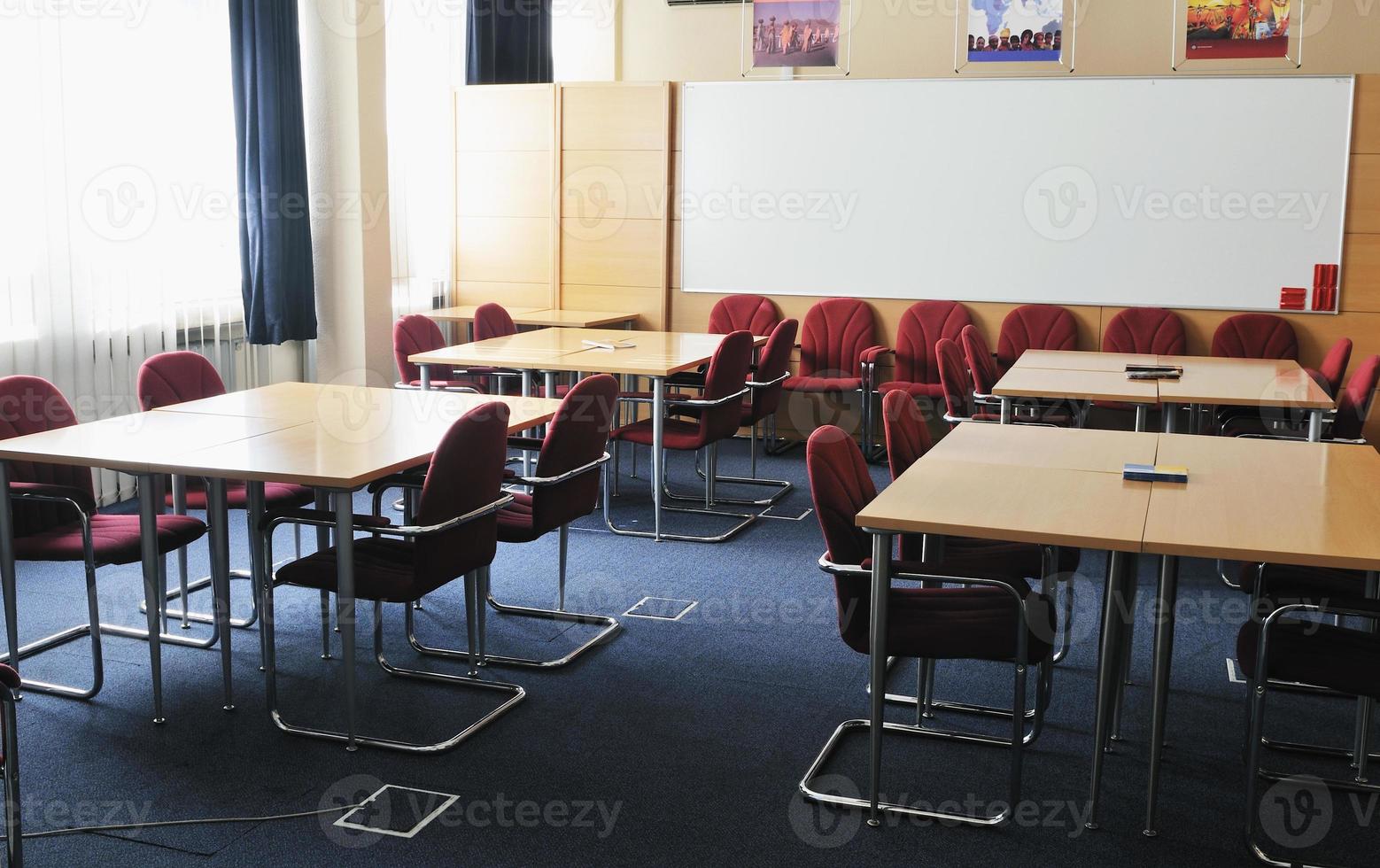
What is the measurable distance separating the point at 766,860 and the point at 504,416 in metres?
1.29

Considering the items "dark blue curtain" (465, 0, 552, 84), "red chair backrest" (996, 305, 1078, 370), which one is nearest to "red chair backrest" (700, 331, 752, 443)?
"red chair backrest" (996, 305, 1078, 370)

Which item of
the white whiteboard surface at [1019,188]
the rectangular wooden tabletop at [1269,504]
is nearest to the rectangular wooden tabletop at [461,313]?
the white whiteboard surface at [1019,188]

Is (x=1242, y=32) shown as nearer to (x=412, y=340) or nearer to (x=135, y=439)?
(x=412, y=340)

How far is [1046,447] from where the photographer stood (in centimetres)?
361

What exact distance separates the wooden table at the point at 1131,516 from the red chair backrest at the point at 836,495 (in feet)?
0.28

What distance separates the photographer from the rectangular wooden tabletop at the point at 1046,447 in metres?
3.38

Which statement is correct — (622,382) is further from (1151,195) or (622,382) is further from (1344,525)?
(1344,525)

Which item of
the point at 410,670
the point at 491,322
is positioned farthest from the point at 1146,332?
the point at 410,670

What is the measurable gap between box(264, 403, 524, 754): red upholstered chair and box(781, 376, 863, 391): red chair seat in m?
3.69

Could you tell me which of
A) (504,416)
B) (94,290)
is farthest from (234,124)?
(504,416)

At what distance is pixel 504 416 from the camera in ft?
10.7

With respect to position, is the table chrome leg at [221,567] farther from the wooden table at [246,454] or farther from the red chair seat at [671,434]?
the red chair seat at [671,434]

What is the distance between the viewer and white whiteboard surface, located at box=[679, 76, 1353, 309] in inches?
261

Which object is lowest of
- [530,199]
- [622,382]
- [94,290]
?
[622,382]
